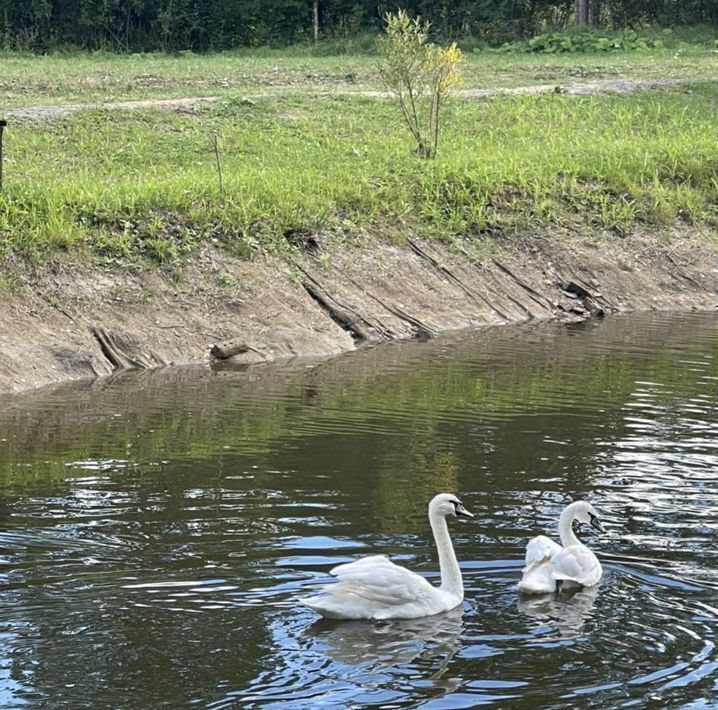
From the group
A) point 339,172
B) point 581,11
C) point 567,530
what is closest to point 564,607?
point 567,530

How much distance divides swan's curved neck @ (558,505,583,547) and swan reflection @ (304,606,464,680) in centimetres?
119

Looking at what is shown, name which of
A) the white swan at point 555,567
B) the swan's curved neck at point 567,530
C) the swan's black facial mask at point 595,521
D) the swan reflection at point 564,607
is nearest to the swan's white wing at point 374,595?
the swan reflection at point 564,607

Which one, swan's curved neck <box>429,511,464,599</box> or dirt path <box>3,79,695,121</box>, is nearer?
swan's curved neck <box>429,511,464,599</box>

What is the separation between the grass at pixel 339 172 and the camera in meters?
17.7

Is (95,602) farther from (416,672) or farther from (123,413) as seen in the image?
(123,413)

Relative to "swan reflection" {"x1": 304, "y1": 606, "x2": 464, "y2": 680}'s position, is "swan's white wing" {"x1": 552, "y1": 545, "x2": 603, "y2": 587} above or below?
above

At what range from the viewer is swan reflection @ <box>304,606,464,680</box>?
24.4 feet

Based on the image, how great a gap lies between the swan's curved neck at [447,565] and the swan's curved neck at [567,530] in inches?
36.5

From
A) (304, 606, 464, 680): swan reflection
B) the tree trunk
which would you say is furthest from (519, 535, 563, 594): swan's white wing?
the tree trunk

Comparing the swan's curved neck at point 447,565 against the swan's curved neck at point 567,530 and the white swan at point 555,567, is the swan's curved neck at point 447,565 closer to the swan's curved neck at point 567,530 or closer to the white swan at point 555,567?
the white swan at point 555,567

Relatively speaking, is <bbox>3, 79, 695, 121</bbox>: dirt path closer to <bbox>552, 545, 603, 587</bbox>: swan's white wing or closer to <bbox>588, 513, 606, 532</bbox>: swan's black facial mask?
<bbox>588, 513, 606, 532</bbox>: swan's black facial mask

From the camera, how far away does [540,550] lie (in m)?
8.68

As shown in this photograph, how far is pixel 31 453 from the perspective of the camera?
39.7 ft

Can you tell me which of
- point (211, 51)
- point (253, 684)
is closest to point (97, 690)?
point (253, 684)
